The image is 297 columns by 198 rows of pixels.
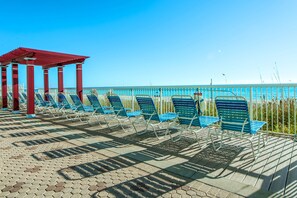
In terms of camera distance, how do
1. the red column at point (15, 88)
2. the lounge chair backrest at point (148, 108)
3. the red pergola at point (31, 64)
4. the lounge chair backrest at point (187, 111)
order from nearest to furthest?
the lounge chair backrest at point (187, 111)
the lounge chair backrest at point (148, 108)
the red pergola at point (31, 64)
the red column at point (15, 88)

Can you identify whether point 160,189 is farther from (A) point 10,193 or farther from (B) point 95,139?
(B) point 95,139

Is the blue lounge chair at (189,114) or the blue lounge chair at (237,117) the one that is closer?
the blue lounge chair at (237,117)

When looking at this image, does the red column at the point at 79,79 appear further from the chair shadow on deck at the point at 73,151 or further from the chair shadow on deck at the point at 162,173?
the chair shadow on deck at the point at 162,173

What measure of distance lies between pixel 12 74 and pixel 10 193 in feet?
34.8

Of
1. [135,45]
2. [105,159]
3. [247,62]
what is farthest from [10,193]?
[135,45]

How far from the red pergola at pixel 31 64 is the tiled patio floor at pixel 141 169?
498 cm

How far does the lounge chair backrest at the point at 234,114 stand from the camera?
357cm

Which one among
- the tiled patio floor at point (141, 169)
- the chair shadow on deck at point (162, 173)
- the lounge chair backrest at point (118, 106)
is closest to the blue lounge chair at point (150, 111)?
the tiled patio floor at point (141, 169)

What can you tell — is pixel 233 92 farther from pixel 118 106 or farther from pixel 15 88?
pixel 15 88

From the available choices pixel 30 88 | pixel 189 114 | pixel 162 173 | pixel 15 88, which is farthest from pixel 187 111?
pixel 15 88

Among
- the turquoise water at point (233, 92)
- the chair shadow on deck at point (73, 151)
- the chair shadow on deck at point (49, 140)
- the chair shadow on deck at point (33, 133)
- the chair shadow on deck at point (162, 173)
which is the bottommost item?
the chair shadow on deck at point (162, 173)

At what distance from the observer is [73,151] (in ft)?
13.9

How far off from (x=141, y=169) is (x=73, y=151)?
1.65 m

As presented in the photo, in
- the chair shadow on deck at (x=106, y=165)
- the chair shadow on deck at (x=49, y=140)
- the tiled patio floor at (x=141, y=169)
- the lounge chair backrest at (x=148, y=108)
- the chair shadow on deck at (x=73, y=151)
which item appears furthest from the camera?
the lounge chair backrest at (x=148, y=108)
